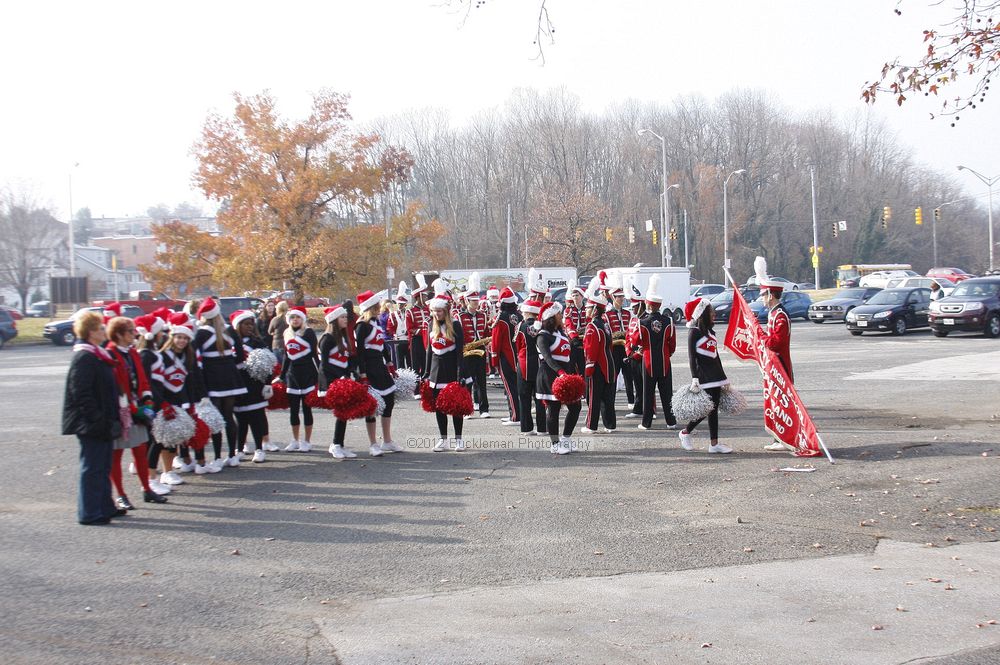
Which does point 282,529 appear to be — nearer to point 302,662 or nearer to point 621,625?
point 302,662

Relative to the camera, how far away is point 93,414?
809cm

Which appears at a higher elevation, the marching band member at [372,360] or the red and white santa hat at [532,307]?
the red and white santa hat at [532,307]

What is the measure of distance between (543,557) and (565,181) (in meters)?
75.9

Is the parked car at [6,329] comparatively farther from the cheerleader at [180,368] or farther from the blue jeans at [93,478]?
the blue jeans at [93,478]

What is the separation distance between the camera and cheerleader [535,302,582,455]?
1088 cm

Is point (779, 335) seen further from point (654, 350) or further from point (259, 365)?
point (259, 365)

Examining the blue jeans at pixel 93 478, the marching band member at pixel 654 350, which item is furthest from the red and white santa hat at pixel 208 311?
the marching band member at pixel 654 350

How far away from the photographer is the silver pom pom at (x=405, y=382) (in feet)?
37.3

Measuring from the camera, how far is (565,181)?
81188 millimetres

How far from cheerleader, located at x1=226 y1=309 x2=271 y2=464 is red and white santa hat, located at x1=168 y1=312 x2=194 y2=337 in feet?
2.46

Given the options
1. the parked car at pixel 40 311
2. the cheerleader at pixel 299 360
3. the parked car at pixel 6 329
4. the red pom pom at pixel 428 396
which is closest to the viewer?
the cheerleader at pixel 299 360

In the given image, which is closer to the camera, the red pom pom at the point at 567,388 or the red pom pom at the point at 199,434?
the red pom pom at the point at 199,434

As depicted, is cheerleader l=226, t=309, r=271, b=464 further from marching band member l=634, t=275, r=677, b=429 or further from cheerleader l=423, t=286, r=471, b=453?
marching band member l=634, t=275, r=677, b=429

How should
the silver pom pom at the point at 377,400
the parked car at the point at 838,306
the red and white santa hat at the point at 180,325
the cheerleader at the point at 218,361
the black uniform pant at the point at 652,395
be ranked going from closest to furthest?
the red and white santa hat at the point at 180,325 < the cheerleader at the point at 218,361 < the silver pom pom at the point at 377,400 < the black uniform pant at the point at 652,395 < the parked car at the point at 838,306
